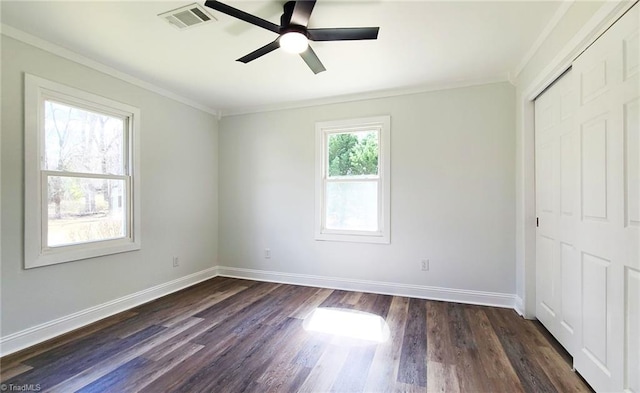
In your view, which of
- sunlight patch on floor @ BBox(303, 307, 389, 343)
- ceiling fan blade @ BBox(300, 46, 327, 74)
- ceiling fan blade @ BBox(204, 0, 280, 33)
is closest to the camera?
ceiling fan blade @ BBox(204, 0, 280, 33)

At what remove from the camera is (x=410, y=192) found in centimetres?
349

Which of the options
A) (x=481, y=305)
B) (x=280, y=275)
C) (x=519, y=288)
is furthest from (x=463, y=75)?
(x=280, y=275)

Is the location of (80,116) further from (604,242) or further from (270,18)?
(604,242)

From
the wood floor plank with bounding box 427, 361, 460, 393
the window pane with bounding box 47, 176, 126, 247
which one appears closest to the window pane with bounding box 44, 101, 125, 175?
the window pane with bounding box 47, 176, 126, 247

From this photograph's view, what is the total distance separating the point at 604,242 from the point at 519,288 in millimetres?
1592

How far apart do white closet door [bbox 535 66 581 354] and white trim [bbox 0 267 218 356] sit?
404 centimetres

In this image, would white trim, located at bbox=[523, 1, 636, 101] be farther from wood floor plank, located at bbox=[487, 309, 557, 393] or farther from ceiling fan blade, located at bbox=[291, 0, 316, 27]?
wood floor plank, located at bbox=[487, 309, 557, 393]

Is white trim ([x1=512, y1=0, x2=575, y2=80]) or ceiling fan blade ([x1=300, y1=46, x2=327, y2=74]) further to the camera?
ceiling fan blade ([x1=300, y1=46, x2=327, y2=74])

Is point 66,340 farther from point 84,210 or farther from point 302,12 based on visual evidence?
point 302,12

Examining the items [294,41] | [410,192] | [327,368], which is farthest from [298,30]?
[327,368]

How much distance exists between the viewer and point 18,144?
2.30m

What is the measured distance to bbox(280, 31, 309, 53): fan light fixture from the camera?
78.3 inches

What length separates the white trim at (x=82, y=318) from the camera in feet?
7.36

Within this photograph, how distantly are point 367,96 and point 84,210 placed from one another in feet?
11.1
